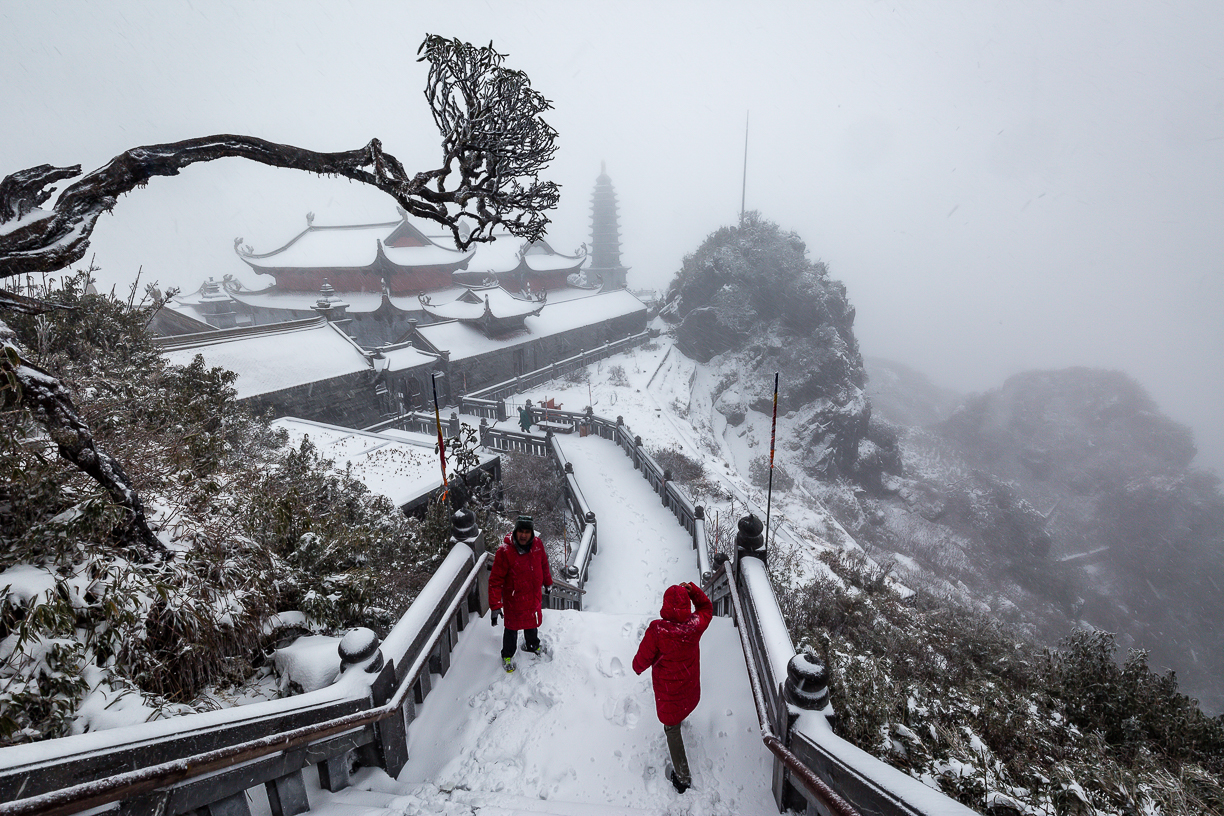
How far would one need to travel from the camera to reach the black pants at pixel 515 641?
14.4 feet

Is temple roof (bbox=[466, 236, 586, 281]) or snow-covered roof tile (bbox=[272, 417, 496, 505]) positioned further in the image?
temple roof (bbox=[466, 236, 586, 281])

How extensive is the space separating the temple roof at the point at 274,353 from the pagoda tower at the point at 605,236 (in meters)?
37.0

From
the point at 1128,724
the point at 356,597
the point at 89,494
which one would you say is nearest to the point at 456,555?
the point at 356,597

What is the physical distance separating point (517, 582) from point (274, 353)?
1598 cm

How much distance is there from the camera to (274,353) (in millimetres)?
16203

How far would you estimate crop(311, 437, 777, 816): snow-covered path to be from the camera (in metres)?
3.19

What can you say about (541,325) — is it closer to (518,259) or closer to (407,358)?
(407,358)

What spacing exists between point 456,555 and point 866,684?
175 inches

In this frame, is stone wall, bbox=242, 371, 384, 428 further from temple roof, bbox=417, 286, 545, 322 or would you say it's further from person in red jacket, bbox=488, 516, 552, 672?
person in red jacket, bbox=488, 516, 552, 672

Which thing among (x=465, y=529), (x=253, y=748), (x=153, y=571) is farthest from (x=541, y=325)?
(x=253, y=748)

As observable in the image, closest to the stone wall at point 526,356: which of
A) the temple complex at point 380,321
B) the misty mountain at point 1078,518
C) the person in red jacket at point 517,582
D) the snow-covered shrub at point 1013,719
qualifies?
the temple complex at point 380,321

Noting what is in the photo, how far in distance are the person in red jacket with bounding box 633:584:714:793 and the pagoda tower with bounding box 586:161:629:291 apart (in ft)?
167

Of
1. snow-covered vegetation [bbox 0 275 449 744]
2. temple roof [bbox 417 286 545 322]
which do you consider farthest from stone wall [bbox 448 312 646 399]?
snow-covered vegetation [bbox 0 275 449 744]

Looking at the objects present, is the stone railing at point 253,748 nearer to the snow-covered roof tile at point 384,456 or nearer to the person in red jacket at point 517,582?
the person in red jacket at point 517,582
